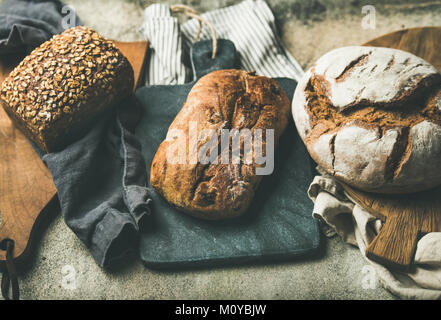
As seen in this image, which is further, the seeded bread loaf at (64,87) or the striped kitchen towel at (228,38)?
the striped kitchen towel at (228,38)

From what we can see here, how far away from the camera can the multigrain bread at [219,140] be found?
1.26 m

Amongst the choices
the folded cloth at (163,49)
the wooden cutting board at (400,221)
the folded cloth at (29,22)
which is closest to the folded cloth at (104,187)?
the folded cloth at (163,49)

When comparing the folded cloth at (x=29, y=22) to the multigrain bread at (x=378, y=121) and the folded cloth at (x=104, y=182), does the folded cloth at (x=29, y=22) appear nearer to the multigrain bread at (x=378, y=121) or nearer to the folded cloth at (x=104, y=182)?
the folded cloth at (x=104, y=182)

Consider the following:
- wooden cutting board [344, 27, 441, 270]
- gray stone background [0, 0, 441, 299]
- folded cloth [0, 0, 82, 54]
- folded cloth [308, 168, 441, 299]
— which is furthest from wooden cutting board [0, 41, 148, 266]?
wooden cutting board [344, 27, 441, 270]

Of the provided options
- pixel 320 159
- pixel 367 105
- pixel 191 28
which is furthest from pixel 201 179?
pixel 191 28

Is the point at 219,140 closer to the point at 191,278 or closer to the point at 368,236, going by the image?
the point at 191,278

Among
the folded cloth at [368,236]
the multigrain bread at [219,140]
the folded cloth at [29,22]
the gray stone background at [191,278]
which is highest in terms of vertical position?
the folded cloth at [29,22]

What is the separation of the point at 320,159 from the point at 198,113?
1.50ft

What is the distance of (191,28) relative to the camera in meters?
1.93

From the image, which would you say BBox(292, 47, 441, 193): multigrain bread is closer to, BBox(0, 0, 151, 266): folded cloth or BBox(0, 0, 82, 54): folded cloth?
BBox(0, 0, 151, 266): folded cloth

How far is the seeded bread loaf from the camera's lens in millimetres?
1356

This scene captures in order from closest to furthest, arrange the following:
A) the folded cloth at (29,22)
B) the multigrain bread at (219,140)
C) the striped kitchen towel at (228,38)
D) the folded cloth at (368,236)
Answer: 1. the folded cloth at (368,236)
2. the multigrain bread at (219,140)
3. the folded cloth at (29,22)
4. the striped kitchen towel at (228,38)

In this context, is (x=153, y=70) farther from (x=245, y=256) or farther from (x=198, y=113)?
(x=245, y=256)

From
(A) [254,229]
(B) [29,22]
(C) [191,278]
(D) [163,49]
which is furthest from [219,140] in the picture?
(B) [29,22]
